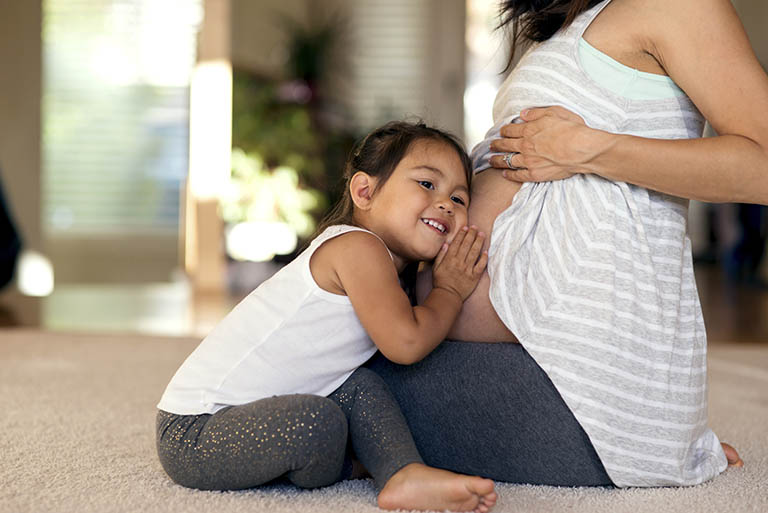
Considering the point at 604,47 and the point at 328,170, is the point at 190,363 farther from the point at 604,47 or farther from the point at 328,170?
the point at 328,170

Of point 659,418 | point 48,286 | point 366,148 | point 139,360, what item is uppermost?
point 366,148

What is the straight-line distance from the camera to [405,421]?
1.30 metres

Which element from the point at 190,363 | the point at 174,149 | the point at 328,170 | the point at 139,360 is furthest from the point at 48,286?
the point at 190,363

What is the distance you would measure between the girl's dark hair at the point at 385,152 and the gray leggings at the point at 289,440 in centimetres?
30

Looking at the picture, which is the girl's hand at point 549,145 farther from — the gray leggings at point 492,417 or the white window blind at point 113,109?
the white window blind at point 113,109

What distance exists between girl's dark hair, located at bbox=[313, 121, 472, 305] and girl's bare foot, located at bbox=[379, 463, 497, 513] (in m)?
0.40

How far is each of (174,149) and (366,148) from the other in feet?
17.6

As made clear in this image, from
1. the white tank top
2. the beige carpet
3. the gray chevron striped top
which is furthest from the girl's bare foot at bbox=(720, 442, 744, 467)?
the white tank top

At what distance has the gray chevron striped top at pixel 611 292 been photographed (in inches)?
49.9

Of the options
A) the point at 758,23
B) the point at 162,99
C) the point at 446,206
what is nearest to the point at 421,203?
the point at 446,206

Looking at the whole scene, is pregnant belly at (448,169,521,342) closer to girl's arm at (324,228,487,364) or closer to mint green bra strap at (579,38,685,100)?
girl's arm at (324,228,487,364)

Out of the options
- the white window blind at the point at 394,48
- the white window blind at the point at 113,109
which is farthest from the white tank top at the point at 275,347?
the white window blind at the point at 113,109

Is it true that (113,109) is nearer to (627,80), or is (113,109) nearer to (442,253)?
(442,253)

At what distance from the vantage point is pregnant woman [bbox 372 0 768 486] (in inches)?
48.6
